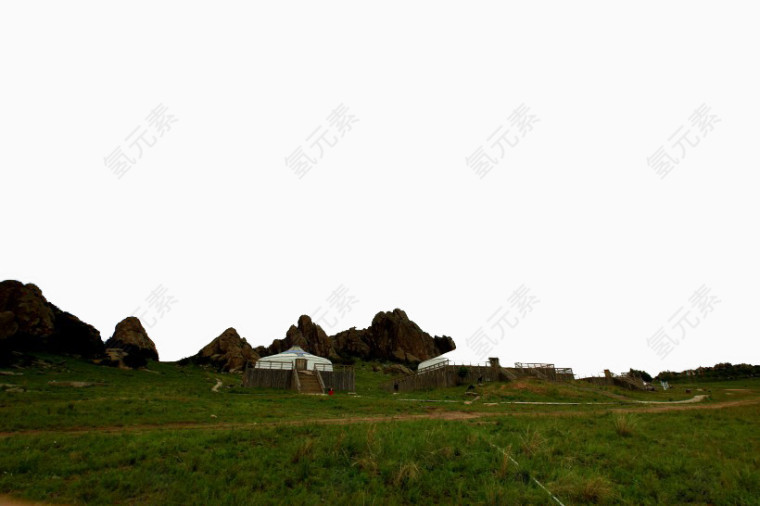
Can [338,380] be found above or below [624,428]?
above

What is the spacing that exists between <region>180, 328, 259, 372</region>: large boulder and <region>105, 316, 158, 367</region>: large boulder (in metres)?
5.43

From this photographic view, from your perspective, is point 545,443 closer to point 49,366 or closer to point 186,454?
point 186,454

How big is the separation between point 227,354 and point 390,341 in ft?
107

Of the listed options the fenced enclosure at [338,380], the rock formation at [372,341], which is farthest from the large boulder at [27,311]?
the fenced enclosure at [338,380]

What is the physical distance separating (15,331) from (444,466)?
52344 mm

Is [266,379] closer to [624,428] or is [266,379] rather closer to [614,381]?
[624,428]

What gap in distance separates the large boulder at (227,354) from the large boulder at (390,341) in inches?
834

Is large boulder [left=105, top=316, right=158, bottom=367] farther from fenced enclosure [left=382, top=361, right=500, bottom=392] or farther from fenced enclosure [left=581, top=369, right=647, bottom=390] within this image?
fenced enclosure [left=581, top=369, right=647, bottom=390]

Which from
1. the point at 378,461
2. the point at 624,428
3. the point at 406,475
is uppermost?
the point at 624,428

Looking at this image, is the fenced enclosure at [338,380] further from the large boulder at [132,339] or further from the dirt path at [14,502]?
the large boulder at [132,339]

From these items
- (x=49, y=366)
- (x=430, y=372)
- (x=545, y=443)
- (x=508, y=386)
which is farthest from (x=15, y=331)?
(x=545, y=443)

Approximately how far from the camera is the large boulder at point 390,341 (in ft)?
254

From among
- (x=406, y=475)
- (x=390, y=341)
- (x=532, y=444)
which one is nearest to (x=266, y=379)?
(x=532, y=444)

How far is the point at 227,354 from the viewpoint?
61.0 m
